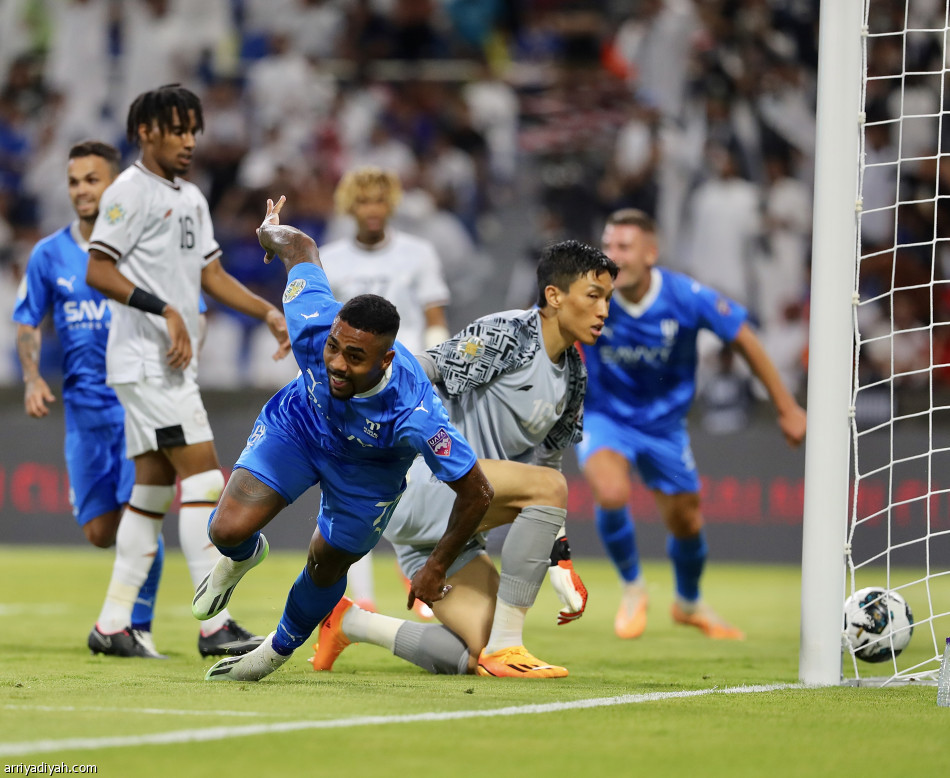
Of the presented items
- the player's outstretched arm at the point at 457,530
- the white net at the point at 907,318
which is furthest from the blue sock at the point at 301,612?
the white net at the point at 907,318

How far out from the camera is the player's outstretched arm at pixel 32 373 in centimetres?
662

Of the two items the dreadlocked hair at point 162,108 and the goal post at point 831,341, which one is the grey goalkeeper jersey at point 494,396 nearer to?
the goal post at point 831,341

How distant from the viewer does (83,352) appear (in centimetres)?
676

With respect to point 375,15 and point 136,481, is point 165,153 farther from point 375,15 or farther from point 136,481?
point 375,15

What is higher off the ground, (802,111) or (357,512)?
(802,111)

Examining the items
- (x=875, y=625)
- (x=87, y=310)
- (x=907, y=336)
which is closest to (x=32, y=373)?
(x=87, y=310)

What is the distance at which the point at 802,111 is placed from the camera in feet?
44.0

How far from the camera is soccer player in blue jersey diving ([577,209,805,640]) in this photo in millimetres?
7727

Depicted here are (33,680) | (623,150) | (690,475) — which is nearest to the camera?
(33,680)

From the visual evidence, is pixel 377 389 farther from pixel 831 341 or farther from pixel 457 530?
pixel 831 341

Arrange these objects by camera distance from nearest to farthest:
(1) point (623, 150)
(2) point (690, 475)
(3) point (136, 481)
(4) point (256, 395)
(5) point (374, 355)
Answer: (5) point (374, 355)
(3) point (136, 481)
(2) point (690, 475)
(4) point (256, 395)
(1) point (623, 150)

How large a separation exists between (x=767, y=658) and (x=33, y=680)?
3.29 m

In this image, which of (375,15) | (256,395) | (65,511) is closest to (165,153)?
(256,395)

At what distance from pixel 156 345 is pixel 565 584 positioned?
2.14 m
